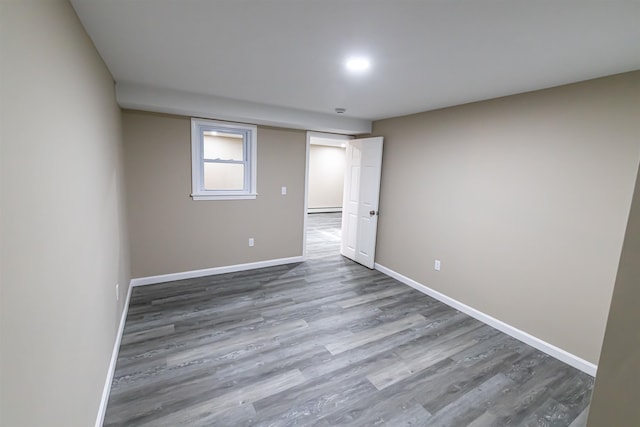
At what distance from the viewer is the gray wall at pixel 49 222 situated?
30.8 inches

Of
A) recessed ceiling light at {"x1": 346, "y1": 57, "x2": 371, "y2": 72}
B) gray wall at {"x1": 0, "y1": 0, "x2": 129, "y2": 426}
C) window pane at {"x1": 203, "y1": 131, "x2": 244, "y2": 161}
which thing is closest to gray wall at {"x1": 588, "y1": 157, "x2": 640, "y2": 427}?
gray wall at {"x1": 0, "y1": 0, "x2": 129, "y2": 426}

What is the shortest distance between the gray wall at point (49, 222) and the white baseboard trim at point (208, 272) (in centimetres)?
186

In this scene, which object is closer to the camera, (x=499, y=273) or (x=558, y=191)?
(x=558, y=191)

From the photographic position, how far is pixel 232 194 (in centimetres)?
401

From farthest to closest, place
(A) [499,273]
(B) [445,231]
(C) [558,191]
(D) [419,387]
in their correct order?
(B) [445,231], (A) [499,273], (C) [558,191], (D) [419,387]

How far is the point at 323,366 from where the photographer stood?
2303 mm

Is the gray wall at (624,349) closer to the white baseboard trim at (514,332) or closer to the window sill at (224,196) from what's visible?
the white baseboard trim at (514,332)

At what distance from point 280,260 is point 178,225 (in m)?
1.59

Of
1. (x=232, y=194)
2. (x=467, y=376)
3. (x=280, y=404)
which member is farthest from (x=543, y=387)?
(x=232, y=194)

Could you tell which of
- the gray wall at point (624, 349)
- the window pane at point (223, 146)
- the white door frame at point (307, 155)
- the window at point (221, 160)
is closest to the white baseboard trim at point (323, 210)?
the window pane at point (223, 146)

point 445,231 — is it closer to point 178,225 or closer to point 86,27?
point 178,225

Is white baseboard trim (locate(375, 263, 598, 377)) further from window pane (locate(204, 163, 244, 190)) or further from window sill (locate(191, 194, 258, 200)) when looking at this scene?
window pane (locate(204, 163, 244, 190))

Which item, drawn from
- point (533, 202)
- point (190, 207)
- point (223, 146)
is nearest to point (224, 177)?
point (223, 146)

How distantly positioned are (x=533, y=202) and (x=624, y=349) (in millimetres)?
2400
